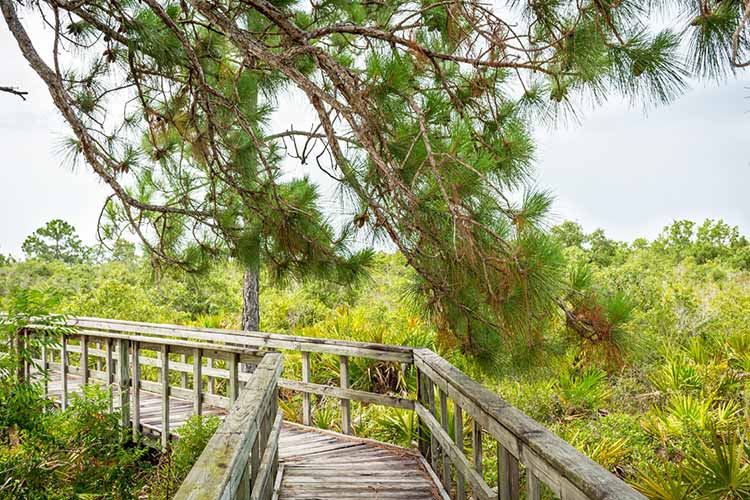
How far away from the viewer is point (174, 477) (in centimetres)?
430

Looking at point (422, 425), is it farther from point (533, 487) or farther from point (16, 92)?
point (16, 92)

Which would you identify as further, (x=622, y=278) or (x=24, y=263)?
(x=24, y=263)

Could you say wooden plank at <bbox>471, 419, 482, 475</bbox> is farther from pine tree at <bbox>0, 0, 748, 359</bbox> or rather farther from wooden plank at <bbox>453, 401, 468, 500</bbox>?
pine tree at <bbox>0, 0, 748, 359</bbox>

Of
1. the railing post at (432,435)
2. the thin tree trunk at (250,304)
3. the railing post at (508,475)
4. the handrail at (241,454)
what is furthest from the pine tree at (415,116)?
the thin tree trunk at (250,304)

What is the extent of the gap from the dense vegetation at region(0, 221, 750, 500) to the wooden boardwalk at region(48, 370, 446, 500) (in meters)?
0.89

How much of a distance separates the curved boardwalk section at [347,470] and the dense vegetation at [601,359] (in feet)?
2.93

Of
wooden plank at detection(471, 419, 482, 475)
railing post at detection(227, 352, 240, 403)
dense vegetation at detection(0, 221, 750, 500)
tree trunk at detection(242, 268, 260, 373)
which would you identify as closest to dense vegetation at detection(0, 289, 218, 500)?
dense vegetation at detection(0, 221, 750, 500)

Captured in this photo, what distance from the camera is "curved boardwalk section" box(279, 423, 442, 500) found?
365 cm

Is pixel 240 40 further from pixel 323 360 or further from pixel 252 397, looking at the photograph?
pixel 323 360

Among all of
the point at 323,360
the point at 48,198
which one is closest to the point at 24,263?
the point at 48,198

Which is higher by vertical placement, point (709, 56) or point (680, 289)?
point (709, 56)

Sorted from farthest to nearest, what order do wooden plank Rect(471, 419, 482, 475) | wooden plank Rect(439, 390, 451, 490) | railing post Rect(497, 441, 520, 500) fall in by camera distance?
wooden plank Rect(439, 390, 451, 490)
wooden plank Rect(471, 419, 482, 475)
railing post Rect(497, 441, 520, 500)

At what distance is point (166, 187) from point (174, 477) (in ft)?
9.54

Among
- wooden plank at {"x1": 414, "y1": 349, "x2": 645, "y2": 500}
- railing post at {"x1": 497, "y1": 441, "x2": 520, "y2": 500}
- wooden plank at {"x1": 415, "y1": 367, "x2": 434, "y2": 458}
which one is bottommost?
wooden plank at {"x1": 415, "y1": 367, "x2": 434, "y2": 458}
